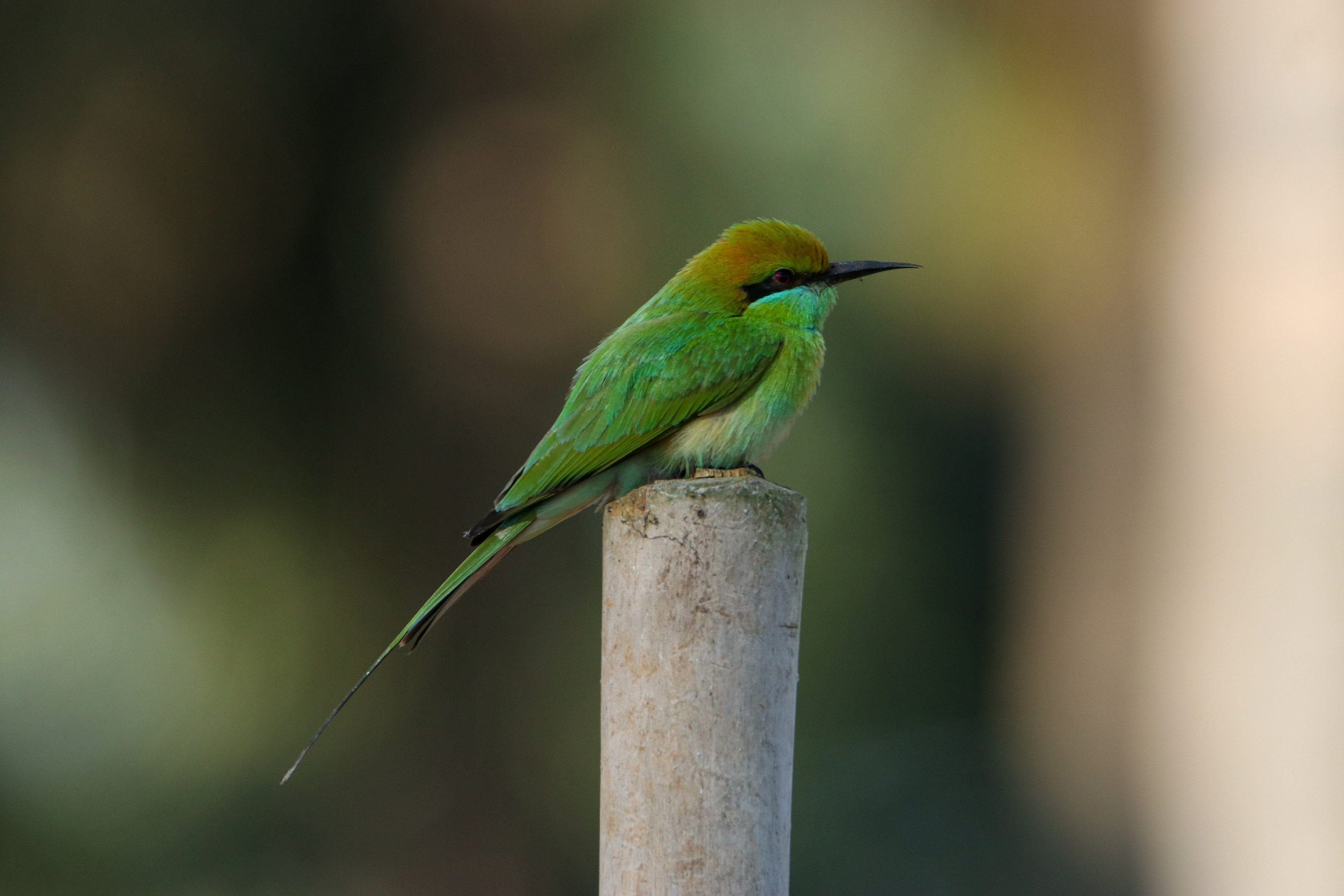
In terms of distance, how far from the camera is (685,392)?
7.29ft

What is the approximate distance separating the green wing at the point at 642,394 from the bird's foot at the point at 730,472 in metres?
0.13

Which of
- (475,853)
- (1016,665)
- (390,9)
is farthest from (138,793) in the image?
(1016,665)

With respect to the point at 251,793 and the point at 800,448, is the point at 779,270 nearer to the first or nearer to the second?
the point at 800,448

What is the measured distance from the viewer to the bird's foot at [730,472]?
197 centimetres

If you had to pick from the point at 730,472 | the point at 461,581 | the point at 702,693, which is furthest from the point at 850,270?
the point at 702,693

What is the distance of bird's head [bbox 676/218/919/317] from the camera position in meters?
2.47

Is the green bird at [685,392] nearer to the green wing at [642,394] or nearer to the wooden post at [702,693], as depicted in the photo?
the green wing at [642,394]

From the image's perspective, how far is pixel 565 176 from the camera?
5832 millimetres

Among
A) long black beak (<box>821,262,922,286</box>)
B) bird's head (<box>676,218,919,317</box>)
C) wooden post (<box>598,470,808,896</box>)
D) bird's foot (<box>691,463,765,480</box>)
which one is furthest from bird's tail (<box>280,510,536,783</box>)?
long black beak (<box>821,262,922,286</box>)

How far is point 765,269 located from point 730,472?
0.58 m

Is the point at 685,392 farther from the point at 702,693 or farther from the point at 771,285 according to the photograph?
the point at 702,693

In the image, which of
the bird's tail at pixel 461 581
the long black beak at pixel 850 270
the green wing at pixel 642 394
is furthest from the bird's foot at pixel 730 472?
the long black beak at pixel 850 270

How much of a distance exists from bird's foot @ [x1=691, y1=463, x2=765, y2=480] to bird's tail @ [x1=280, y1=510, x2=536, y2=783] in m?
0.35

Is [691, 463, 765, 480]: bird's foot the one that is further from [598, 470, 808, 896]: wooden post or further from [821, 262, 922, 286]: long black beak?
[821, 262, 922, 286]: long black beak
